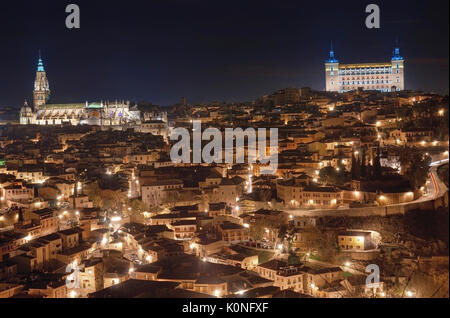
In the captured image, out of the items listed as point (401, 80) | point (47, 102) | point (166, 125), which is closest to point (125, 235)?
point (166, 125)

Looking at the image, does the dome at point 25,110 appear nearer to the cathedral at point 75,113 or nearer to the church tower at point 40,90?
the cathedral at point 75,113

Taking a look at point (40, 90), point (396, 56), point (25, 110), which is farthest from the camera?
point (40, 90)

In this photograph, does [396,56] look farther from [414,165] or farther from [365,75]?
[414,165]

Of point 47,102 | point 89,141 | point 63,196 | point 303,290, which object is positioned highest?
point 47,102

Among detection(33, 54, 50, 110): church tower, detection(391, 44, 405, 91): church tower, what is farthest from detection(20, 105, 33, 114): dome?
detection(391, 44, 405, 91): church tower

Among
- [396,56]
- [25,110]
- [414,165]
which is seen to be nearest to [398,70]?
[396,56]

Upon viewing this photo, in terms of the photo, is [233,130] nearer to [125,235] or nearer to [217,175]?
[217,175]
